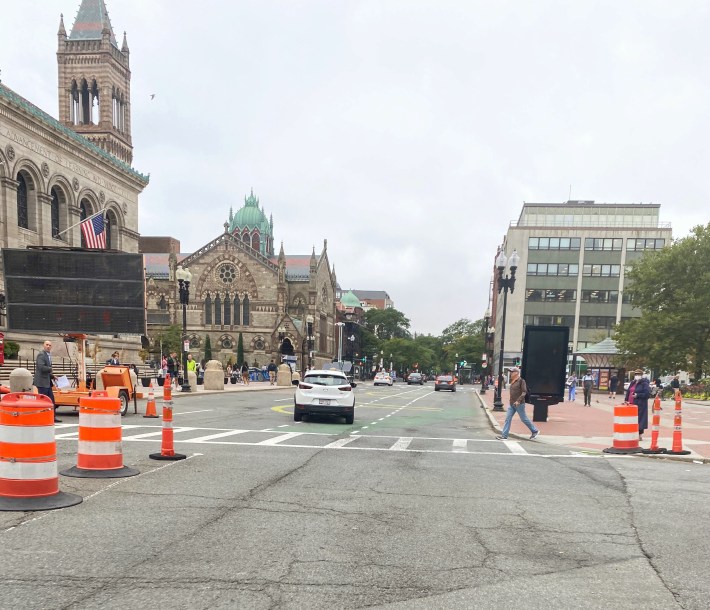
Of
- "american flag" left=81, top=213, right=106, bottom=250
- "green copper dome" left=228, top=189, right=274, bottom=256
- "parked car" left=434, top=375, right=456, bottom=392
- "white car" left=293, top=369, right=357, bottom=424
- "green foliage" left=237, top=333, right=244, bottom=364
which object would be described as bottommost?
"parked car" left=434, top=375, right=456, bottom=392

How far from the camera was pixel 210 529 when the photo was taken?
5195 millimetres

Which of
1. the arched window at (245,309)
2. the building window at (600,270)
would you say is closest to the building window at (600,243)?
the building window at (600,270)

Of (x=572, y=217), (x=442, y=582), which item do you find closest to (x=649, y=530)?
(x=442, y=582)

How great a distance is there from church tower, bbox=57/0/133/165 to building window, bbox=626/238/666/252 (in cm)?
6651

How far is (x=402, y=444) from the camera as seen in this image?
12.0 meters

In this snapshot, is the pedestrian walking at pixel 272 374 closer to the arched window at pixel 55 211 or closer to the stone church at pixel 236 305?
the stone church at pixel 236 305

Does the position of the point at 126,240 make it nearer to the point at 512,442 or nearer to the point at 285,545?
the point at 512,442

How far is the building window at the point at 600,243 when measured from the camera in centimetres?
7606

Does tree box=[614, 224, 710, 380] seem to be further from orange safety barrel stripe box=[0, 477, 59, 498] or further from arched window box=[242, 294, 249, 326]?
orange safety barrel stripe box=[0, 477, 59, 498]

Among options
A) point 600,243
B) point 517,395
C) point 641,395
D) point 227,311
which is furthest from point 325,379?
point 600,243

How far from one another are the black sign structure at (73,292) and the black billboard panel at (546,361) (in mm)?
12175

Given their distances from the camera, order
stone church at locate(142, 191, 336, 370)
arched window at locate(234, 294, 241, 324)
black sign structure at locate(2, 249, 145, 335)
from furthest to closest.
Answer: arched window at locate(234, 294, 241, 324)
stone church at locate(142, 191, 336, 370)
black sign structure at locate(2, 249, 145, 335)

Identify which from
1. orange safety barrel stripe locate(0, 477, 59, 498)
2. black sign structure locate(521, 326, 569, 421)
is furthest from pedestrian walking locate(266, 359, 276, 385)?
orange safety barrel stripe locate(0, 477, 59, 498)

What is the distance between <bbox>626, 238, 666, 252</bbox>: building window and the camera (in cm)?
7544
